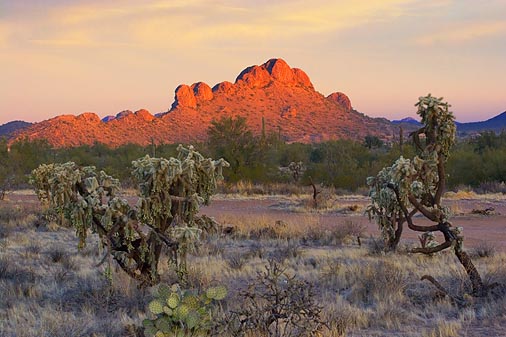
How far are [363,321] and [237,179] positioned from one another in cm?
2783

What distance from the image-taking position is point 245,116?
108 metres

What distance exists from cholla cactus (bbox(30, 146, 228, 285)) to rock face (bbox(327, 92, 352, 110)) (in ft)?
377

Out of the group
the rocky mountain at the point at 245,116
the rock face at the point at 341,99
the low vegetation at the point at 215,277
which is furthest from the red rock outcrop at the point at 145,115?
the low vegetation at the point at 215,277

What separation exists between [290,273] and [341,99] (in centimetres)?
11899

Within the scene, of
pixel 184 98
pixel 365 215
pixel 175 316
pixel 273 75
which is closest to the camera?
pixel 175 316

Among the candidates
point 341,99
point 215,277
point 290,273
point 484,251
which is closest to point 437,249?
point 290,273

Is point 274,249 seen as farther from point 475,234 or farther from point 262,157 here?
point 262,157

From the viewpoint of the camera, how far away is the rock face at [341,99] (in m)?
125

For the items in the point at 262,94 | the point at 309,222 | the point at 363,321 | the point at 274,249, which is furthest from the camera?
the point at 262,94

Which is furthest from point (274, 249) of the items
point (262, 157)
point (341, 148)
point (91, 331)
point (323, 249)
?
point (341, 148)

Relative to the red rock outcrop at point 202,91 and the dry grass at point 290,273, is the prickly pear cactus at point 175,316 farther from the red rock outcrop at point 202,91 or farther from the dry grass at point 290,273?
the red rock outcrop at point 202,91

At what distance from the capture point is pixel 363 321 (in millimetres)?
7695

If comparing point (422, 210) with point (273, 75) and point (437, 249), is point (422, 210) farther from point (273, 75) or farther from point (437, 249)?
point (273, 75)

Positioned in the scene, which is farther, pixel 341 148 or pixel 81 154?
pixel 81 154
